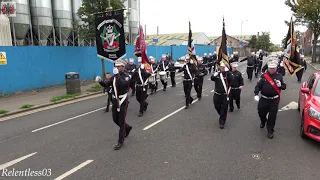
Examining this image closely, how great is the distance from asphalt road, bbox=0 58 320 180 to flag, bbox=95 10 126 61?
2.53m

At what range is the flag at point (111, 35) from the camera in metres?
10.7

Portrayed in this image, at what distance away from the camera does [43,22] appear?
66.5 ft

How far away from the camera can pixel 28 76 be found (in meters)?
15.3

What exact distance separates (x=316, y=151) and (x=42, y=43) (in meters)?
20.0

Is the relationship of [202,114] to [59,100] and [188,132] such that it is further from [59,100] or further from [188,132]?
[59,100]

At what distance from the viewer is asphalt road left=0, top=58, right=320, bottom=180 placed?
4.98 metres

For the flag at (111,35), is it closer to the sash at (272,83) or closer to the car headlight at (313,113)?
the sash at (272,83)

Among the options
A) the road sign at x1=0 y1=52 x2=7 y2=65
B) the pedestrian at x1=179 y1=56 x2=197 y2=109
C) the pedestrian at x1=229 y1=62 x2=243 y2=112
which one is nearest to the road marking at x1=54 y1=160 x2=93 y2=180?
the pedestrian at x1=179 y1=56 x2=197 y2=109

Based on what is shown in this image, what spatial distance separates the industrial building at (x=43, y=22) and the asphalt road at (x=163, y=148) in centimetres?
1145

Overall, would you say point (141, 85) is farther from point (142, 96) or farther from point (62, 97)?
point (62, 97)

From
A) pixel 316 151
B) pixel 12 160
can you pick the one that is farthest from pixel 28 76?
pixel 316 151

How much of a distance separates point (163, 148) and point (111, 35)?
613 centimetres

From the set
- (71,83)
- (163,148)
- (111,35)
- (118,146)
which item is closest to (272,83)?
(163,148)

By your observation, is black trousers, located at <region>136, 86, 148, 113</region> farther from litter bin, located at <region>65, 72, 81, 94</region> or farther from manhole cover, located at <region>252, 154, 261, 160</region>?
litter bin, located at <region>65, 72, 81, 94</region>
